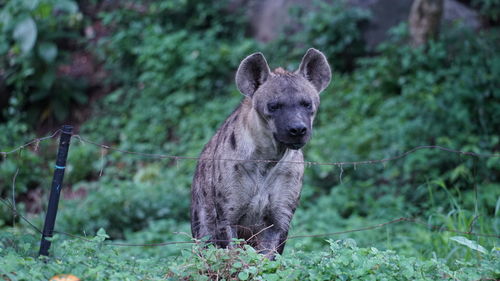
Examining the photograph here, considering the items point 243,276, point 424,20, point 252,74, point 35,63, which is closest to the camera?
point 243,276

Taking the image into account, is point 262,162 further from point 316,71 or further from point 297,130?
point 316,71

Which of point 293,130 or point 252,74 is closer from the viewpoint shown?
point 293,130

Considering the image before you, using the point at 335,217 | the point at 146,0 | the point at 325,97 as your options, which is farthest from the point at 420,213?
the point at 146,0

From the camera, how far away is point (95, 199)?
785 centimetres

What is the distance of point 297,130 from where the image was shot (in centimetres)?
363

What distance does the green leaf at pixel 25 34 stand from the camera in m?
9.91

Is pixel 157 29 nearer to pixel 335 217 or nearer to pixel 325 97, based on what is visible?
pixel 325 97

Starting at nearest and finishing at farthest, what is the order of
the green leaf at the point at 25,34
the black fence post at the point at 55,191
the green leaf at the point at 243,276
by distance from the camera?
the green leaf at the point at 243,276 → the black fence post at the point at 55,191 → the green leaf at the point at 25,34

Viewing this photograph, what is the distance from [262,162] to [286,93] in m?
0.47

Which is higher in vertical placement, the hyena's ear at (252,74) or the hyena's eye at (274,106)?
the hyena's ear at (252,74)

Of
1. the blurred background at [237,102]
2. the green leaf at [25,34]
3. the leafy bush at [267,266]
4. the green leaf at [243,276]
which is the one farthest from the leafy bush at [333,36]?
the green leaf at [243,276]

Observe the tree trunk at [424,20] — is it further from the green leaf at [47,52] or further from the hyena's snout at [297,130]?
the hyena's snout at [297,130]

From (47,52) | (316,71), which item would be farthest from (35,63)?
(316,71)

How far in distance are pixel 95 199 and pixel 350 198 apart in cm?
323
